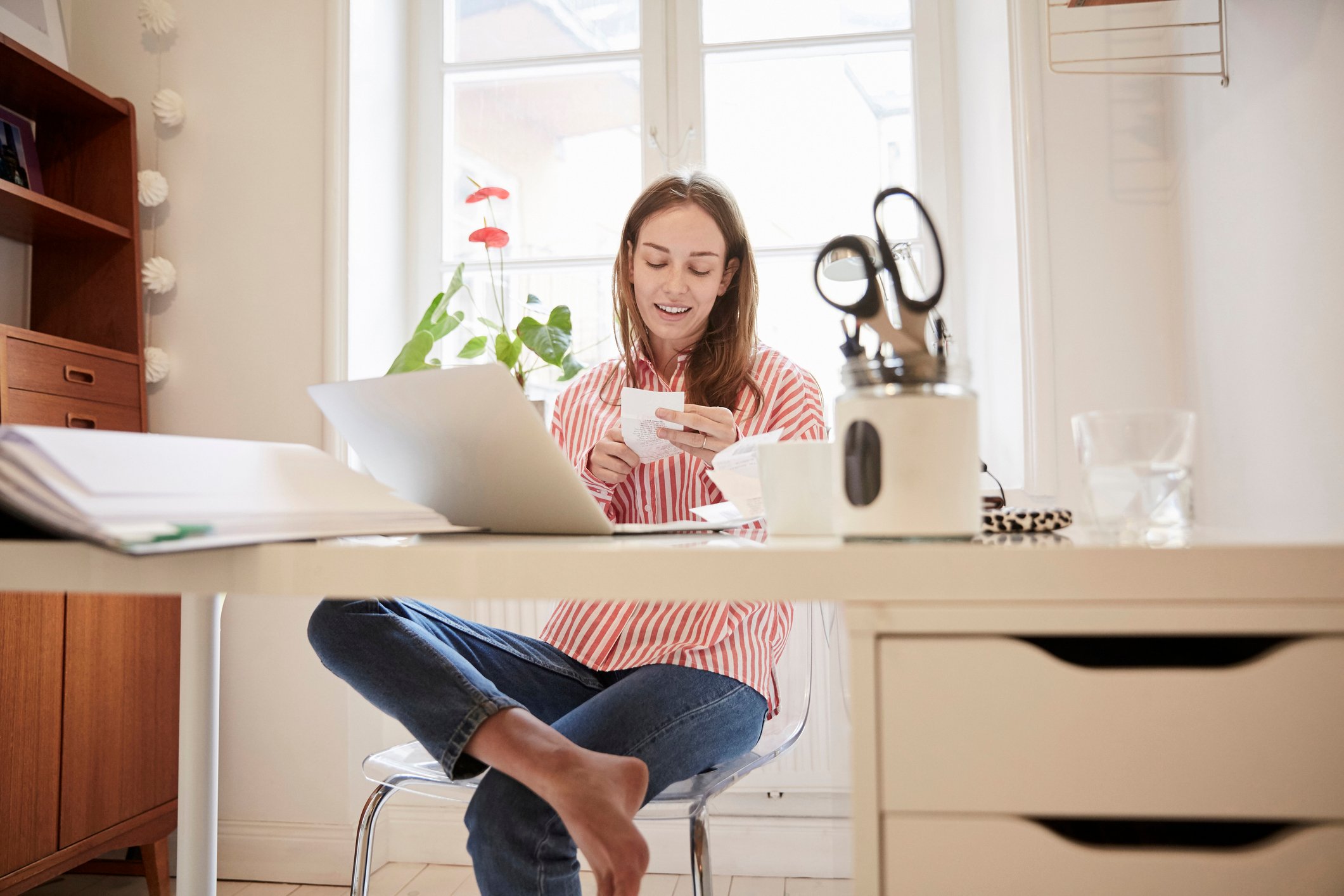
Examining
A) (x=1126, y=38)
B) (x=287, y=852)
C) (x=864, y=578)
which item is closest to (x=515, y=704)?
(x=864, y=578)

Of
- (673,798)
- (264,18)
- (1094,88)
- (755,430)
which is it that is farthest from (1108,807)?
(264,18)

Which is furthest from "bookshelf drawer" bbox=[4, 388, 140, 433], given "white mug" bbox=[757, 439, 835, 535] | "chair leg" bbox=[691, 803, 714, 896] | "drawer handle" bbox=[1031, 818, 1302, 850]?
"drawer handle" bbox=[1031, 818, 1302, 850]

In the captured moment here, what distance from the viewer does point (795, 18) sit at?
2344 millimetres

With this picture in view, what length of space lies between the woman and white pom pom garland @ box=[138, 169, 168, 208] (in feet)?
3.87

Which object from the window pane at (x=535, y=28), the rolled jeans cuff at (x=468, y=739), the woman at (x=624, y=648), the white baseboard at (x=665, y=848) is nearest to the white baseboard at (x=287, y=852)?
the white baseboard at (x=665, y=848)

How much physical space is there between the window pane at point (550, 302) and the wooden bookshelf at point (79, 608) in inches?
28.2

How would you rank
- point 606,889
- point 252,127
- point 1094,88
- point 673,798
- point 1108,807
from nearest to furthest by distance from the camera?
point 1108,807 → point 606,889 → point 673,798 → point 1094,88 → point 252,127

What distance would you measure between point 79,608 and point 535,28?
172 centimetres

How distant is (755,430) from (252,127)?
1498 mm

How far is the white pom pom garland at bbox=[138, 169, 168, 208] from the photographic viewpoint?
6.91 ft

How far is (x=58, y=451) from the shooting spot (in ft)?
1.61

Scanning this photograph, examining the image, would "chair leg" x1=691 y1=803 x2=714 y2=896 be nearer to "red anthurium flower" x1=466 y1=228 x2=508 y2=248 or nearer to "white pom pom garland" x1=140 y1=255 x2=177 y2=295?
"red anthurium flower" x1=466 y1=228 x2=508 y2=248

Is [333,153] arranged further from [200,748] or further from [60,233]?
[200,748]

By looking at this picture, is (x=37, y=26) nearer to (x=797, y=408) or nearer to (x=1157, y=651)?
(x=797, y=408)
